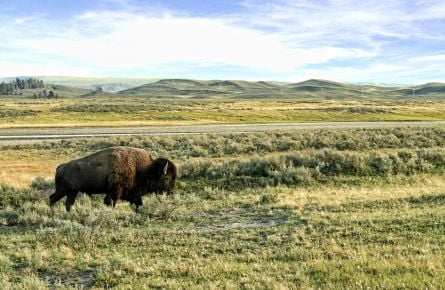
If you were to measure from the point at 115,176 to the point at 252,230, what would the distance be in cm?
413

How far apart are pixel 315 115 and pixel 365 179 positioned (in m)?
58.6

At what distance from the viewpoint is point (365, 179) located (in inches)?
757

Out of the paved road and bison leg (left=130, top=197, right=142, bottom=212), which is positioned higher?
bison leg (left=130, top=197, right=142, bottom=212)

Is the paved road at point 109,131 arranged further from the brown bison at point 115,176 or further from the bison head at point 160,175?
the bison head at point 160,175

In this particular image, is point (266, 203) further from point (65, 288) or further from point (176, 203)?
point (65, 288)

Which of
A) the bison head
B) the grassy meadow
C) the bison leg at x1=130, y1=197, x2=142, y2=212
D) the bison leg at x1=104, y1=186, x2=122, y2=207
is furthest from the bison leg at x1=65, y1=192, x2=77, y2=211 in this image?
the bison head

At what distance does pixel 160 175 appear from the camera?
44.7ft

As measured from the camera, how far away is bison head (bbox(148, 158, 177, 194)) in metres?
13.6

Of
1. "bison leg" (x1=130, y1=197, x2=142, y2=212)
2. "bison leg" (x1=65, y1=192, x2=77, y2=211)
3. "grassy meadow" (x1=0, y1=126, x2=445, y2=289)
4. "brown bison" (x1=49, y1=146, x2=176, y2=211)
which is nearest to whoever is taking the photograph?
"grassy meadow" (x1=0, y1=126, x2=445, y2=289)

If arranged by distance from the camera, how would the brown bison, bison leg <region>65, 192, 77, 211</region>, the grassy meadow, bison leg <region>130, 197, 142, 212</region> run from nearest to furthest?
1. the grassy meadow
2. the brown bison
3. bison leg <region>65, 192, 77, 211</region>
4. bison leg <region>130, 197, 142, 212</region>

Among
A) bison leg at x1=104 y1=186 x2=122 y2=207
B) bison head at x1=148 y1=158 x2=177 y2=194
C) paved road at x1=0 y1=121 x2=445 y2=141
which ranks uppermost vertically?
bison head at x1=148 y1=158 x2=177 y2=194

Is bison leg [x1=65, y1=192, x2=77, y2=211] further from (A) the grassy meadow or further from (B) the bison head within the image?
(B) the bison head

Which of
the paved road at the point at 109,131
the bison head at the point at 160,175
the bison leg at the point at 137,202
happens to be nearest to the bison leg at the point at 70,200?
the bison leg at the point at 137,202

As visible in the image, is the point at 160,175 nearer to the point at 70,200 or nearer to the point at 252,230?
the point at 70,200
